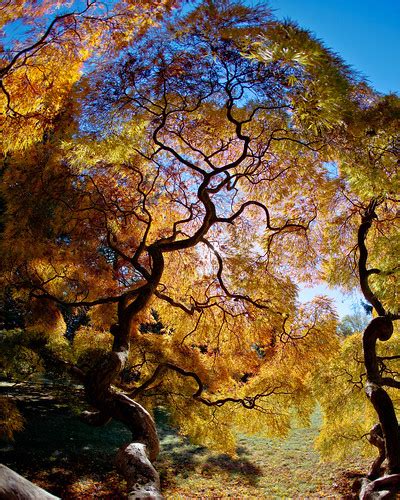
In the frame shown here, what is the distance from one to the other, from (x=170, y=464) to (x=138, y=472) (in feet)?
15.2

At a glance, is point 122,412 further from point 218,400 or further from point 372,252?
point 372,252

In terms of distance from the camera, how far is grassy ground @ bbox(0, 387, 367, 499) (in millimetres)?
5125

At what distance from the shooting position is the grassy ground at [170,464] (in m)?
5.12

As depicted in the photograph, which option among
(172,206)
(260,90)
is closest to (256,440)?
(172,206)

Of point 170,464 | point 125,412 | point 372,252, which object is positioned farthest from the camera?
point 170,464

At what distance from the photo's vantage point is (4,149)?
3.21 m

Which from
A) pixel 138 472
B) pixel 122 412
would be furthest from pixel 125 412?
pixel 138 472

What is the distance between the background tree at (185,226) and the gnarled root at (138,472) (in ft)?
0.09

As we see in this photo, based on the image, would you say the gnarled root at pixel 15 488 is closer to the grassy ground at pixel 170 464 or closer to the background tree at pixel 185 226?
the background tree at pixel 185 226

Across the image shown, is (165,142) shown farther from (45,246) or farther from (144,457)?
(144,457)

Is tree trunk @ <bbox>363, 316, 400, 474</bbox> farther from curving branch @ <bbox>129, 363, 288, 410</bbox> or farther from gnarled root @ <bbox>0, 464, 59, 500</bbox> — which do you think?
gnarled root @ <bbox>0, 464, 59, 500</bbox>

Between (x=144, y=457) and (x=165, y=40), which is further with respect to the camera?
(x=165, y=40)

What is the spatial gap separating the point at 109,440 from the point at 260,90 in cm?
628

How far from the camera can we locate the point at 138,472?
2340mm
